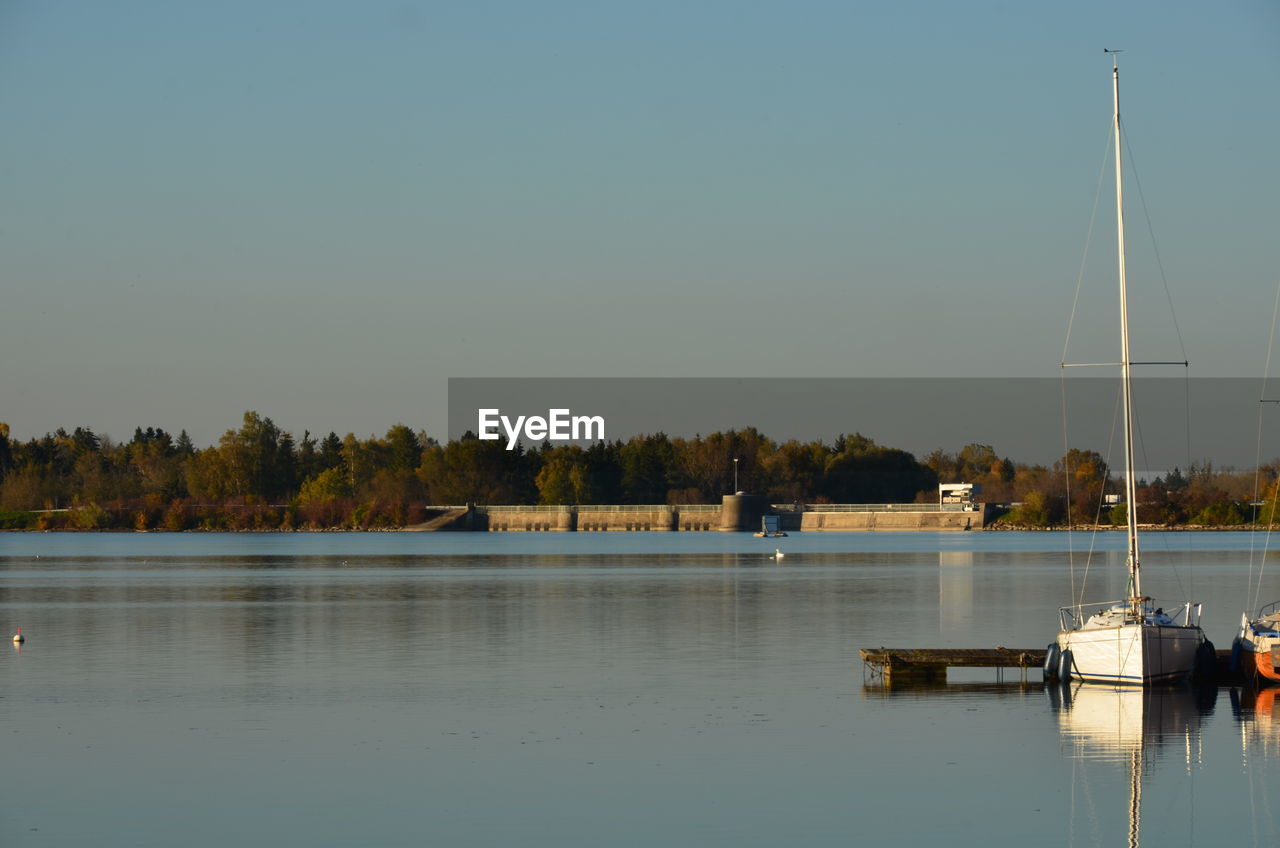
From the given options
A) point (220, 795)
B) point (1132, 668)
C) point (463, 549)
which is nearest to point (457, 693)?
point (220, 795)

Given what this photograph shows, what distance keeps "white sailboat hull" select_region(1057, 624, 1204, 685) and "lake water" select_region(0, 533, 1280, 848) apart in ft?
1.82

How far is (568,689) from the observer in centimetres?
3700

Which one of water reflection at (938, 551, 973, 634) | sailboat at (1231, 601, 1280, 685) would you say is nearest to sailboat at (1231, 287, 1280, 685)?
sailboat at (1231, 601, 1280, 685)

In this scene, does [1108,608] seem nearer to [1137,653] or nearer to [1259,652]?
[1259,652]

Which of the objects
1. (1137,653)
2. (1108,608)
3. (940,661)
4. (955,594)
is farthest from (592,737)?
(955,594)

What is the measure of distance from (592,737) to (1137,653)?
40.4 ft

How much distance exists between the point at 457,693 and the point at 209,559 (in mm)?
103966

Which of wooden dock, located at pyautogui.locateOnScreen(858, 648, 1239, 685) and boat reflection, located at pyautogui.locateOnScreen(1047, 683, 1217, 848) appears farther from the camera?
wooden dock, located at pyautogui.locateOnScreen(858, 648, 1239, 685)

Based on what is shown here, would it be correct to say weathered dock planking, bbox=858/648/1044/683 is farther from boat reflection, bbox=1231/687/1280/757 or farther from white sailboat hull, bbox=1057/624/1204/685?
boat reflection, bbox=1231/687/1280/757

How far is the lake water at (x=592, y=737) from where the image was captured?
A: 22.6 meters

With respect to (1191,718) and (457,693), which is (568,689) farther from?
(1191,718)

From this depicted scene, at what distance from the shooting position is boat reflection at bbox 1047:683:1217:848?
27.0 m

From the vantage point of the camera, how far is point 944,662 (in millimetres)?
36719

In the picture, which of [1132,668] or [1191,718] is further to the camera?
[1132,668]
